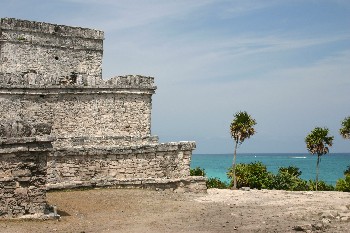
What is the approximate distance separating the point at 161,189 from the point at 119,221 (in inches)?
233

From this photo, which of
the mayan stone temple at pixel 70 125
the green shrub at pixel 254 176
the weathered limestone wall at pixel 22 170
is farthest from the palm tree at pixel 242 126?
the weathered limestone wall at pixel 22 170

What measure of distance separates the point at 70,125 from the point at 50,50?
206 inches

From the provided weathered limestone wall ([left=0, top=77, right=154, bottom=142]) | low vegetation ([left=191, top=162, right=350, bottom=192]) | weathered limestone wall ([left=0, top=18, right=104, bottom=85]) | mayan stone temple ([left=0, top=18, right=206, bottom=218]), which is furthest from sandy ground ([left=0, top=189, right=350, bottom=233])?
low vegetation ([left=191, top=162, right=350, bottom=192])

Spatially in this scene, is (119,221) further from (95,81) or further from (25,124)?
(95,81)

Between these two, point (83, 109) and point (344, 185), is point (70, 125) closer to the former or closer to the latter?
point (83, 109)

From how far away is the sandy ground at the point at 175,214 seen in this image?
10781 mm

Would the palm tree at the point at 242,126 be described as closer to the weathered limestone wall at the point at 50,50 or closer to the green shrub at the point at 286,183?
the green shrub at the point at 286,183

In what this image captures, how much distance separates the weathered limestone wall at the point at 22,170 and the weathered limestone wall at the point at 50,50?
8744mm

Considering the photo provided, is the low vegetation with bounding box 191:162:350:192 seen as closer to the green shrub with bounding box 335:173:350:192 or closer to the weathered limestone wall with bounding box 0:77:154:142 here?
the green shrub with bounding box 335:173:350:192

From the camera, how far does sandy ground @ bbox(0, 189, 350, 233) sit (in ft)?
35.4

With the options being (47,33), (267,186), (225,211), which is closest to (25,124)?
(225,211)

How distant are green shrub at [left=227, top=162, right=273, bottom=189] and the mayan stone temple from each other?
12.0 m

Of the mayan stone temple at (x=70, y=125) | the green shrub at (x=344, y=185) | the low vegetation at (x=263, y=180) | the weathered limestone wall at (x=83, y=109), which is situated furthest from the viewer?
the low vegetation at (x=263, y=180)

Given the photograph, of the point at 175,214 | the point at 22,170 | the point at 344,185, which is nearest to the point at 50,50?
the point at 22,170
